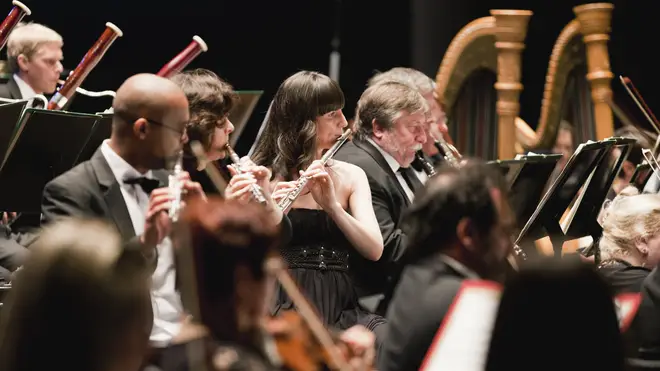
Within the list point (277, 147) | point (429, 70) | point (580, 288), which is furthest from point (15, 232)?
point (429, 70)

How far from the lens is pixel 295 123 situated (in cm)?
352

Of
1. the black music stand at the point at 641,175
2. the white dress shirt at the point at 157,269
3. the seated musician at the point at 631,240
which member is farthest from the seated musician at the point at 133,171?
the black music stand at the point at 641,175

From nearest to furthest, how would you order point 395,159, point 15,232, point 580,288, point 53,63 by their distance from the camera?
1. point 580,288
2. point 395,159
3. point 15,232
4. point 53,63

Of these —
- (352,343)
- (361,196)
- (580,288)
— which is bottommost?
(361,196)

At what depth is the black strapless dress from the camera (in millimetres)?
3393

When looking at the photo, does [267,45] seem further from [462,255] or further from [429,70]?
[462,255]

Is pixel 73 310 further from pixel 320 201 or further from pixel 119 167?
pixel 320 201

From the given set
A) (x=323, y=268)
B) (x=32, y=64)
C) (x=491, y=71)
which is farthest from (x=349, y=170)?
(x=491, y=71)

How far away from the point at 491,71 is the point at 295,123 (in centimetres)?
341

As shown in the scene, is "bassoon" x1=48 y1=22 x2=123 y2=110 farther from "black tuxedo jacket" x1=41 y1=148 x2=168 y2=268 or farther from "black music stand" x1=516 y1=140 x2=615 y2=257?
"black tuxedo jacket" x1=41 y1=148 x2=168 y2=268

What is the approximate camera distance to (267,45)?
7480mm

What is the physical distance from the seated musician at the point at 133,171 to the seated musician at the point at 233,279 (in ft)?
2.61

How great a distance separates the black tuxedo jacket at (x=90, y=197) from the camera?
7.95 ft

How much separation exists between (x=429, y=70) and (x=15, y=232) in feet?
13.4
